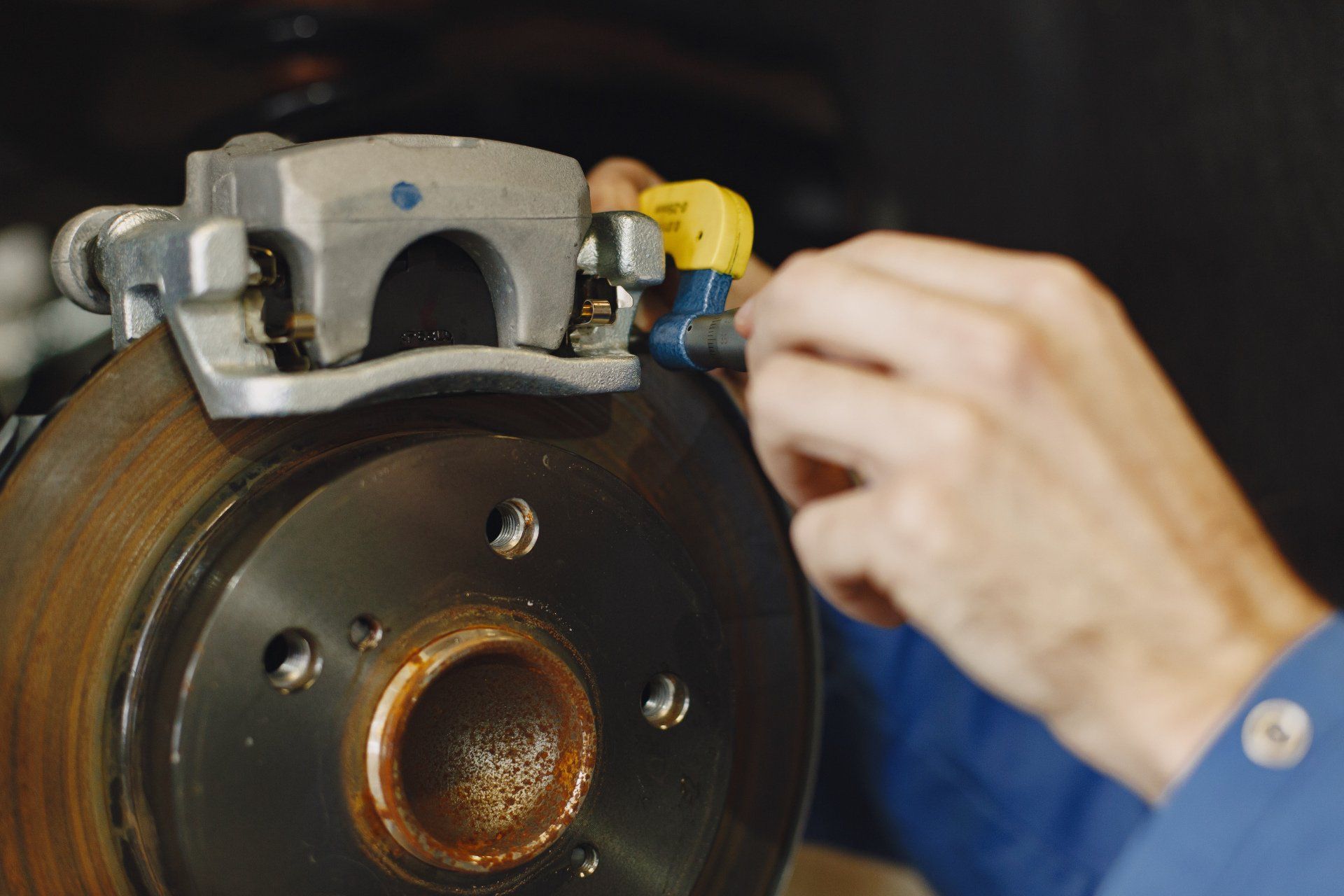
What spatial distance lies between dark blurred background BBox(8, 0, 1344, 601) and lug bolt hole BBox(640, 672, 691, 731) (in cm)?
47

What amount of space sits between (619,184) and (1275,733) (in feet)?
1.50

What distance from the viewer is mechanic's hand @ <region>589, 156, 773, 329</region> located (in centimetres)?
61

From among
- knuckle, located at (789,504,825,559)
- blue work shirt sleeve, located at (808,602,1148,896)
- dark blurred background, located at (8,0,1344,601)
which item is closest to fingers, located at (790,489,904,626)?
knuckle, located at (789,504,825,559)

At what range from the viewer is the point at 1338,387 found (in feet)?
3.06

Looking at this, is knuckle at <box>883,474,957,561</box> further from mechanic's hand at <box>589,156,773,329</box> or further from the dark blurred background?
the dark blurred background

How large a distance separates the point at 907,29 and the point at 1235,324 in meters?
0.42

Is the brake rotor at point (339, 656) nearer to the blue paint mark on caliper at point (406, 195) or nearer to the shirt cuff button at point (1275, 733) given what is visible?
the blue paint mark on caliper at point (406, 195)

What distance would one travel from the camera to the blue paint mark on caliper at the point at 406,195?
0.39 meters

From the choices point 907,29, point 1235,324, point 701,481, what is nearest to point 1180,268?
point 1235,324

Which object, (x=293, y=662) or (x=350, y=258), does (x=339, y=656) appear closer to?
(x=293, y=662)

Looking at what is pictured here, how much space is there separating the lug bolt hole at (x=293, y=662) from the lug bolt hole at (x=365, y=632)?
1 centimetres

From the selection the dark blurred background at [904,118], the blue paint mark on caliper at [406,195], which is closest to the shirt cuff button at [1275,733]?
the blue paint mark on caliper at [406,195]

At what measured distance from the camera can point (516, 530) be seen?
44cm

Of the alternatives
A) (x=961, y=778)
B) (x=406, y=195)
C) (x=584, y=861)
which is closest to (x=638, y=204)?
(x=406, y=195)
